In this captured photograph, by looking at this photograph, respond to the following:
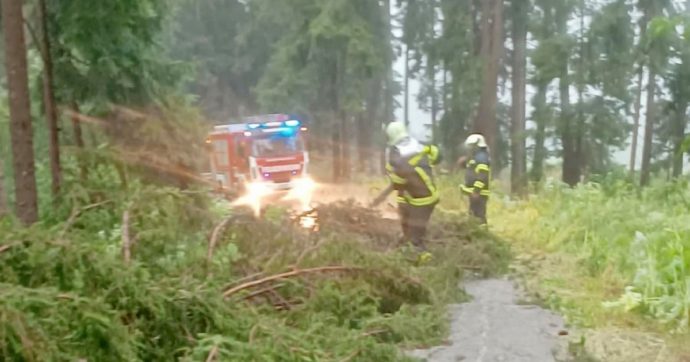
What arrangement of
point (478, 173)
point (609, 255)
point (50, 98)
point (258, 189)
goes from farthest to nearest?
point (258, 189) → point (478, 173) → point (50, 98) → point (609, 255)

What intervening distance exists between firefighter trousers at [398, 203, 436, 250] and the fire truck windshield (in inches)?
445

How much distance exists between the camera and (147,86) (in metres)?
11.8

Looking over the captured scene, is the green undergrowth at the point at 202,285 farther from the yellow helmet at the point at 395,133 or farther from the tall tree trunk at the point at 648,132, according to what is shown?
the tall tree trunk at the point at 648,132

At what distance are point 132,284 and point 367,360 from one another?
1755 millimetres

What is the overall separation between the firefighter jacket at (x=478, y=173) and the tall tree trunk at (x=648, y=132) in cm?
1443

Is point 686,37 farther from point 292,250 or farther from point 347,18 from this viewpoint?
point 347,18

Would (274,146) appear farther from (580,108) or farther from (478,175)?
(478,175)

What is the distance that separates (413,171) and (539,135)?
650 inches

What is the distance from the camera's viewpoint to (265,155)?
70.9 ft

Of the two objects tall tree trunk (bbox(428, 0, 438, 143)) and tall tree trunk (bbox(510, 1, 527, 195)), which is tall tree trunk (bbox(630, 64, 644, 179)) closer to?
tall tree trunk (bbox(510, 1, 527, 195))

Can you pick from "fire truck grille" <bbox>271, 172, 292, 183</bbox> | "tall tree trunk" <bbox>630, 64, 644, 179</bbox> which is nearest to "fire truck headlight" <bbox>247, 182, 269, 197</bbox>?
"fire truck grille" <bbox>271, 172, 292, 183</bbox>

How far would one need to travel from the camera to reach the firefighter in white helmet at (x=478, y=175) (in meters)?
12.6

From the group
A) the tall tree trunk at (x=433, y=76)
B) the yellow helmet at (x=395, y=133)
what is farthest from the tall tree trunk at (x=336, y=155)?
the yellow helmet at (x=395, y=133)

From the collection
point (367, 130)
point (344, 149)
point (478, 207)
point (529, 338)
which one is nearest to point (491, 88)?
point (478, 207)
